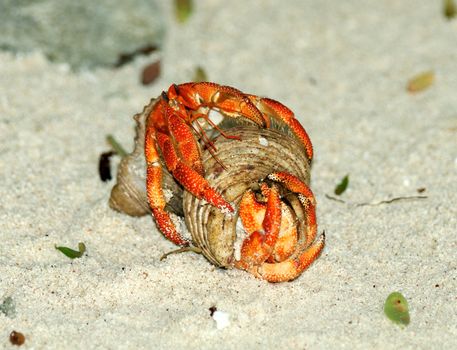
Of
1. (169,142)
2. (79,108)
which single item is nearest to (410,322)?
(169,142)

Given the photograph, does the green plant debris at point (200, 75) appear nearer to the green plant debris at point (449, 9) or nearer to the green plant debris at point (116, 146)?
the green plant debris at point (116, 146)

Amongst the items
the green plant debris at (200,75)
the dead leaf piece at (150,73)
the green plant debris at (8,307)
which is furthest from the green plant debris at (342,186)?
the green plant debris at (8,307)

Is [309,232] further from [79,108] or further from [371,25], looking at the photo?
[371,25]

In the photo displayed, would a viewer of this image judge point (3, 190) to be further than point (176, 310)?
Yes

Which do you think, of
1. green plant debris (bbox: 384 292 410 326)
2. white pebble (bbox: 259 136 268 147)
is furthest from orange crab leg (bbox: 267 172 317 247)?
green plant debris (bbox: 384 292 410 326)

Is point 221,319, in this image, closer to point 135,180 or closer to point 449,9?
point 135,180

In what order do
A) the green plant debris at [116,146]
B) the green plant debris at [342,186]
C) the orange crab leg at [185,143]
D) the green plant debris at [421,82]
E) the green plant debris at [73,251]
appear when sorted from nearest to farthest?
the orange crab leg at [185,143] < the green plant debris at [73,251] < the green plant debris at [342,186] < the green plant debris at [116,146] < the green plant debris at [421,82]

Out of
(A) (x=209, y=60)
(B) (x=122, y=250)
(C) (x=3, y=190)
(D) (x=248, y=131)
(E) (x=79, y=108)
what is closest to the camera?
(D) (x=248, y=131)

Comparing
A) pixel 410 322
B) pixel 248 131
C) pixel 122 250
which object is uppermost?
pixel 248 131
